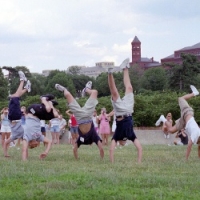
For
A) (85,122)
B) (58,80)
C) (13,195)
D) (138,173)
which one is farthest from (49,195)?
(58,80)

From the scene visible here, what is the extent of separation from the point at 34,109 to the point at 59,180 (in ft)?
16.4

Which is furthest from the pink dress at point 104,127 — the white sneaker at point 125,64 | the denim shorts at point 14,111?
the white sneaker at point 125,64

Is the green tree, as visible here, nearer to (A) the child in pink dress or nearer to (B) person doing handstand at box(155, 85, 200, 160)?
(A) the child in pink dress

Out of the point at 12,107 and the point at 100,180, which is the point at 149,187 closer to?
the point at 100,180

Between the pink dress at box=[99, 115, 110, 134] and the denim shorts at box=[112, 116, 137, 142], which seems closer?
the denim shorts at box=[112, 116, 137, 142]

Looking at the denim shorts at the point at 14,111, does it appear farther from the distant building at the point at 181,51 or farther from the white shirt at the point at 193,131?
the distant building at the point at 181,51

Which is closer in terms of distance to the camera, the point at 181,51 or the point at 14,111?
the point at 14,111

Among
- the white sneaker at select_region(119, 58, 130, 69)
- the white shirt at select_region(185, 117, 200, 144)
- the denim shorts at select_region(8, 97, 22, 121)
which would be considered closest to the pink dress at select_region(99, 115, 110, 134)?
the denim shorts at select_region(8, 97, 22, 121)

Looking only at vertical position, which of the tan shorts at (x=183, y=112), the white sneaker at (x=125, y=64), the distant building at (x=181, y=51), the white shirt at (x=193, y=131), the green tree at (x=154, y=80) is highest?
the distant building at (x=181, y=51)

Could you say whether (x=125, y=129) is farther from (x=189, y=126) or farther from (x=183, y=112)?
(x=183, y=112)

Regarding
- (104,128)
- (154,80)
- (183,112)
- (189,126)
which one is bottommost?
(104,128)

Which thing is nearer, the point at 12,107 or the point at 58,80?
the point at 12,107

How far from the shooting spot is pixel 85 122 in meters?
14.3

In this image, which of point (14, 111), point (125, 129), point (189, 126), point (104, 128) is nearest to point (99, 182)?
point (125, 129)
